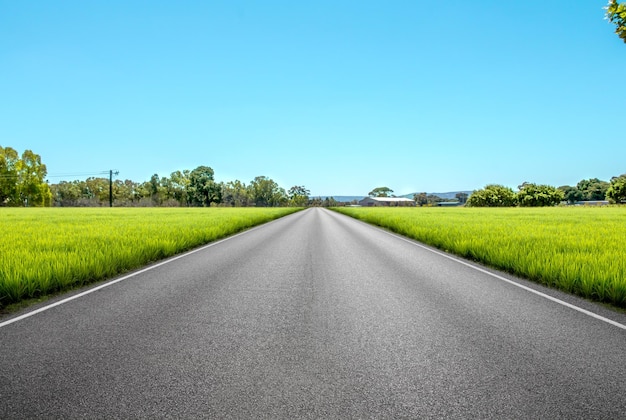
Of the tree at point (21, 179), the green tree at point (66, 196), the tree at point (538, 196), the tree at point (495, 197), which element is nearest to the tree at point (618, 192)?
the tree at point (538, 196)

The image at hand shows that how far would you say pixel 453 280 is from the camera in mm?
7379

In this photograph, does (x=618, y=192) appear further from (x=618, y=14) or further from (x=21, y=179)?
(x=21, y=179)

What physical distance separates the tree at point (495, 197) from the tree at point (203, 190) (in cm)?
8585

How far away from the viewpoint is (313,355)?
3.48 meters

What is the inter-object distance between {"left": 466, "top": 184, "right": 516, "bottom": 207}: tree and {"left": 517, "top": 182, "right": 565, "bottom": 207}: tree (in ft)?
9.92

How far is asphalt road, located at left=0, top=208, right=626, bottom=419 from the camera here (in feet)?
8.54

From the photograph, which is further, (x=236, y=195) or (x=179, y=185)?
(x=236, y=195)

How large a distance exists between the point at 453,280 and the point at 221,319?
472 centimetres

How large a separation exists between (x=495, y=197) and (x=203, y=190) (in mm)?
92997

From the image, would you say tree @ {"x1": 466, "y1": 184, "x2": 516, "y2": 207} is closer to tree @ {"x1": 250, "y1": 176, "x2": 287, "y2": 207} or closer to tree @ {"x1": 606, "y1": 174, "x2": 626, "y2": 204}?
tree @ {"x1": 606, "y1": 174, "x2": 626, "y2": 204}

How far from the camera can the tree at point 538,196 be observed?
113m

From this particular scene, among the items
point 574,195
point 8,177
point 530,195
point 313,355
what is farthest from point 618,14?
point 574,195

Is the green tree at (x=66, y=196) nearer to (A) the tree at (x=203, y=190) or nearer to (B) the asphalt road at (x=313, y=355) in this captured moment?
(A) the tree at (x=203, y=190)

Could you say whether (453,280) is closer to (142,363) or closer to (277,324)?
(277,324)
